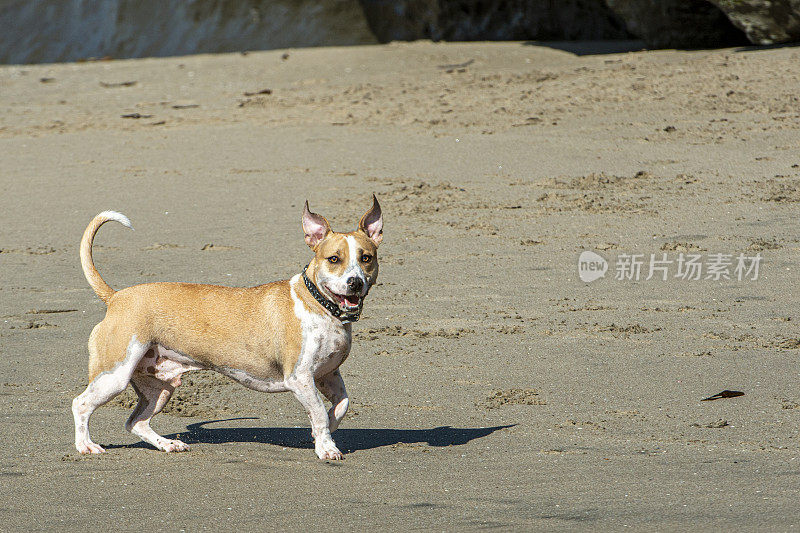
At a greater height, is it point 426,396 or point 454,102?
point 454,102

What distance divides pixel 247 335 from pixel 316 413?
48 centimetres

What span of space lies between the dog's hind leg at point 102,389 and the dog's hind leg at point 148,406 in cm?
21

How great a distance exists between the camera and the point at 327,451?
4828 millimetres

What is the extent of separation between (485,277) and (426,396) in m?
2.17

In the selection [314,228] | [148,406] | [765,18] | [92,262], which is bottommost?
[148,406]

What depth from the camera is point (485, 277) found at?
790cm

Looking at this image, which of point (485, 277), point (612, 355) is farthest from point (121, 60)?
point (612, 355)

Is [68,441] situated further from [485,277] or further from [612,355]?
[485,277]

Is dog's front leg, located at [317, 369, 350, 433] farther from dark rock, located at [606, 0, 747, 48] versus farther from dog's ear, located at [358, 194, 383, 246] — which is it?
dark rock, located at [606, 0, 747, 48]

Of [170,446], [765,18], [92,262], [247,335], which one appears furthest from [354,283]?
[765,18]

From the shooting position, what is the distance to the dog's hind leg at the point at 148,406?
197 inches

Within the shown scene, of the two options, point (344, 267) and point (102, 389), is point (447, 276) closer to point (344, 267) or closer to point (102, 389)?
point (344, 267)

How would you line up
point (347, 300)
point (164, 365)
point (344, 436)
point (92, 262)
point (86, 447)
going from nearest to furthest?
point (347, 300) < point (86, 447) < point (164, 365) < point (92, 262) < point (344, 436)

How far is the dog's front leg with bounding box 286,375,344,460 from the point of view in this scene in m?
4.81
